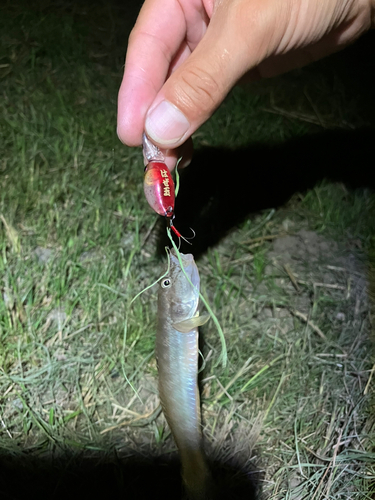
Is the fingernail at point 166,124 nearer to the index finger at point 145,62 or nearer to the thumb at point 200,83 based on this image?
the thumb at point 200,83

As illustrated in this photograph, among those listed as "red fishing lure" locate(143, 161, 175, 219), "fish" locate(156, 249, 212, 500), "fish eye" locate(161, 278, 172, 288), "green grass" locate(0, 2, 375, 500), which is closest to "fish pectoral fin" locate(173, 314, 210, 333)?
"fish" locate(156, 249, 212, 500)

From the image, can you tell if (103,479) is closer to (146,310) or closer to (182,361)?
(182,361)

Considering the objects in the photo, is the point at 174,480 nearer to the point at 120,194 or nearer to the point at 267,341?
the point at 267,341

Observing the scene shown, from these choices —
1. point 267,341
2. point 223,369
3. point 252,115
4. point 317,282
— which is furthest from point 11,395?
point 252,115

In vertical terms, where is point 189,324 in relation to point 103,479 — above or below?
above

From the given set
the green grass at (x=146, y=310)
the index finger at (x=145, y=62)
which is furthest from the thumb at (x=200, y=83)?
the green grass at (x=146, y=310)

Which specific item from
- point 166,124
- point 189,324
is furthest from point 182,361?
point 166,124
